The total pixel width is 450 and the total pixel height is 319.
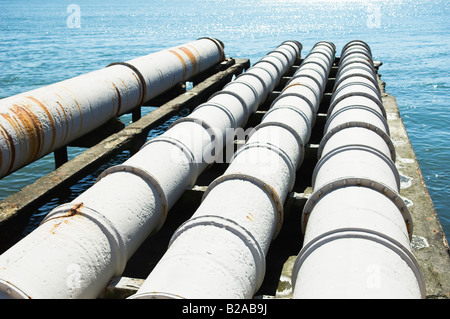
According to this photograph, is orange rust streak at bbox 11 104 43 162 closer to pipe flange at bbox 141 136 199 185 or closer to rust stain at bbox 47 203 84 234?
pipe flange at bbox 141 136 199 185

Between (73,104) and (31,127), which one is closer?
(31,127)

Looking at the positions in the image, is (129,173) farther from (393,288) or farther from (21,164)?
(393,288)

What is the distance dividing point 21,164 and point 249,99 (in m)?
5.33

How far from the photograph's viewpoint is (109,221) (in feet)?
16.8

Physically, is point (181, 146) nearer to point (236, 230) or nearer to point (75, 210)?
point (75, 210)

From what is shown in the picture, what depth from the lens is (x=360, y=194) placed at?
5.21 meters

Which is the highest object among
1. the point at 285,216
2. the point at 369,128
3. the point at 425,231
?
the point at 369,128

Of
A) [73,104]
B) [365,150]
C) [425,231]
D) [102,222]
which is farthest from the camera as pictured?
[73,104]

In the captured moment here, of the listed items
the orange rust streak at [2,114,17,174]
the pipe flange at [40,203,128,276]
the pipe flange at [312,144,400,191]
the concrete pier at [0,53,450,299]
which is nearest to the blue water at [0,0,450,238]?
the concrete pier at [0,53,450,299]

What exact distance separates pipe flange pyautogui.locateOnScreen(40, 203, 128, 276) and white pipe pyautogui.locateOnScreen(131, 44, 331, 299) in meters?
0.60

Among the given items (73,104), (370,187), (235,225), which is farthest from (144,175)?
(73,104)

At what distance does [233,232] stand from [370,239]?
1311 millimetres

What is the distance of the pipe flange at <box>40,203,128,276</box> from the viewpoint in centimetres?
503

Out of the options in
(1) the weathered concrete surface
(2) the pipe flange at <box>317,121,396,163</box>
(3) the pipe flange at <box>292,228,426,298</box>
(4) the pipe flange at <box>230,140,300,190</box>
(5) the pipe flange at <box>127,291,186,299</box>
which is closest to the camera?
(5) the pipe flange at <box>127,291,186,299</box>
